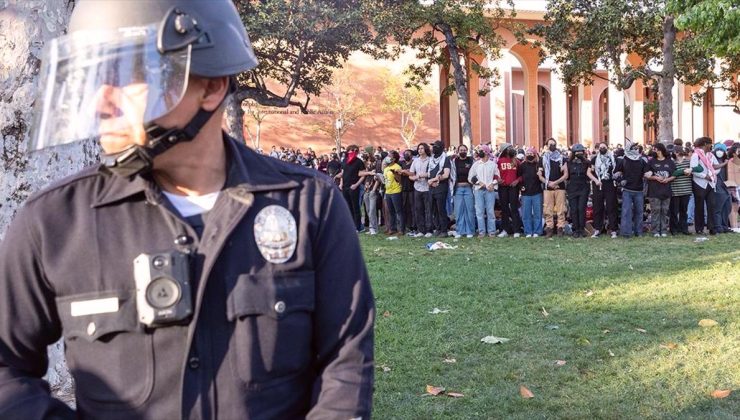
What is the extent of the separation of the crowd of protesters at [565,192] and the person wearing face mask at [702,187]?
20mm

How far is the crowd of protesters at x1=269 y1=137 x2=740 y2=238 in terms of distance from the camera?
53.2 ft

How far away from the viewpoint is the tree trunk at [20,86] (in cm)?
420

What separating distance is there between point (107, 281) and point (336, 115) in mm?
43873

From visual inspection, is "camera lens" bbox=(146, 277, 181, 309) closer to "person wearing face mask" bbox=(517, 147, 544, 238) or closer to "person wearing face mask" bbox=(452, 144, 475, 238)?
"person wearing face mask" bbox=(517, 147, 544, 238)

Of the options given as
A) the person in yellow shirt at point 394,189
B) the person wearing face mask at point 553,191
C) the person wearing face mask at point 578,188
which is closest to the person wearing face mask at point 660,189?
the person wearing face mask at point 578,188

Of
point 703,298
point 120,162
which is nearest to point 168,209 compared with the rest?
point 120,162

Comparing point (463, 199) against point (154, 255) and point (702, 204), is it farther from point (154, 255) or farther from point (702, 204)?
point (154, 255)

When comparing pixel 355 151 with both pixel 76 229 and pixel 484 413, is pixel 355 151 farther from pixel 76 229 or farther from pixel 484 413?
pixel 76 229

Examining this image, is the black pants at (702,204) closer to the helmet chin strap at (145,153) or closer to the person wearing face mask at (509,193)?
the person wearing face mask at (509,193)

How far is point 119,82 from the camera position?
1925mm

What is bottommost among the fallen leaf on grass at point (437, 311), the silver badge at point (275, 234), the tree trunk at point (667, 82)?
the fallen leaf on grass at point (437, 311)

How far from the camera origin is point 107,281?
6.35ft

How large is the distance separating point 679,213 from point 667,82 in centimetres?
1134

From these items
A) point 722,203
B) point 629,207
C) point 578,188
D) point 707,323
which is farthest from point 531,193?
point 707,323
